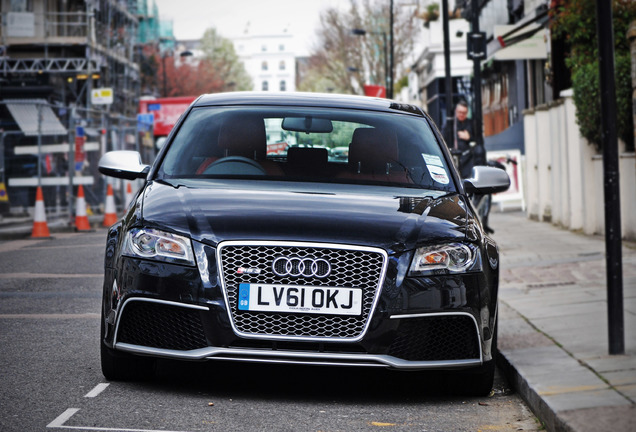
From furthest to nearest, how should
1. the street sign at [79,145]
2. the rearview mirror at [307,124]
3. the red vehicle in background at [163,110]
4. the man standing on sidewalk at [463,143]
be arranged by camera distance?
the red vehicle in background at [163,110]
the street sign at [79,145]
the man standing on sidewalk at [463,143]
the rearview mirror at [307,124]

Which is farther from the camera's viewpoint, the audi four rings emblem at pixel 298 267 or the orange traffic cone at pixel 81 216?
the orange traffic cone at pixel 81 216

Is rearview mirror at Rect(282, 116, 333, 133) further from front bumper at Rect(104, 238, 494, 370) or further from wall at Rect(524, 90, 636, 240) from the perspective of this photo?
wall at Rect(524, 90, 636, 240)

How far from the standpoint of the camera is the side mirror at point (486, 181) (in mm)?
7020

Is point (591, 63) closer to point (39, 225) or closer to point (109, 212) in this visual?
point (39, 225)

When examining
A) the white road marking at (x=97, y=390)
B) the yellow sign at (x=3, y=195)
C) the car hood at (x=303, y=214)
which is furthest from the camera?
the yellow sign at (x=3, y=195)

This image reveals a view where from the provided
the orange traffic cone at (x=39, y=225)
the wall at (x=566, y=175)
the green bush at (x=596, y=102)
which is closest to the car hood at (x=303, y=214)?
the green bush at (x=596, y=102)

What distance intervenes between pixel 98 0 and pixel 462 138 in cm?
3895

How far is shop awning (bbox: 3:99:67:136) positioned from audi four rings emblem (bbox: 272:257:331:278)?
19.2m

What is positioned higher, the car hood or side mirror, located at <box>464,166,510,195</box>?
side mirror, located at <box>464,166,510,195</box>

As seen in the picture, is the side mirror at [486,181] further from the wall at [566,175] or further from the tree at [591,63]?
the wall at [566,175]

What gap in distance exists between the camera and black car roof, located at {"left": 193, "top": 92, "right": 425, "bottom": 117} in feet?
23.6

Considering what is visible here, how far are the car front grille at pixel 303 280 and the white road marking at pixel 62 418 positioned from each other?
0.83 metres

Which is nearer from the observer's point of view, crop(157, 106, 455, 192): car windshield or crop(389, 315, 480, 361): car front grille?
crop(389, 315, 480, 361): car front grille

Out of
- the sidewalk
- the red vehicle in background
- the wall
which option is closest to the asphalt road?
the sidewalk
